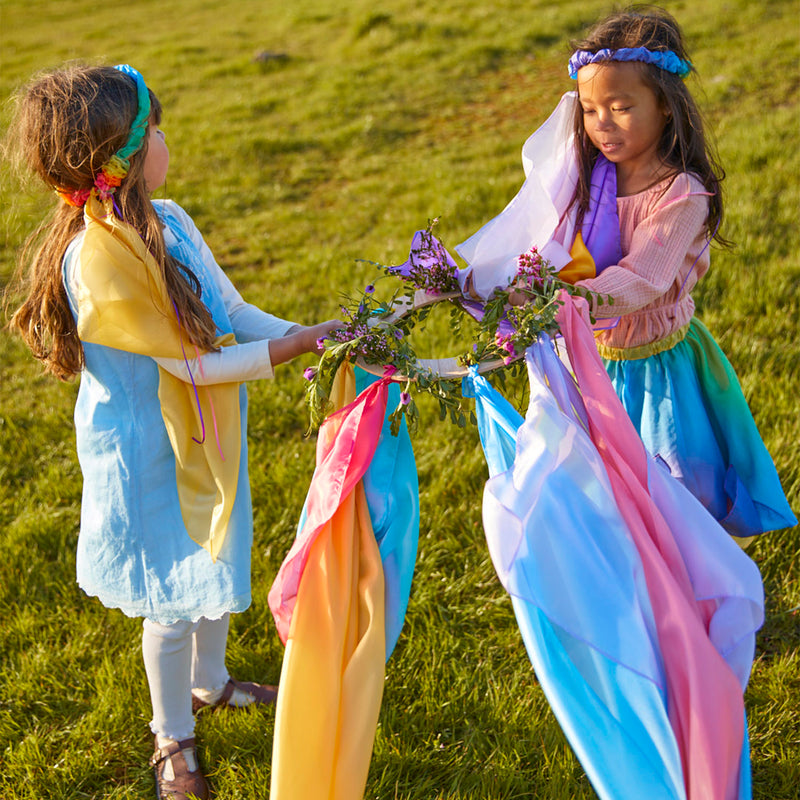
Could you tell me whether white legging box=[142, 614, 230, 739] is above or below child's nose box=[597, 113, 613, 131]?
below

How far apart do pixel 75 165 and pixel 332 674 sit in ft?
4.23

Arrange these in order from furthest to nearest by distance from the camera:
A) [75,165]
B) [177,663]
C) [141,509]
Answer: [177,663]
[141,509]
[75,165]

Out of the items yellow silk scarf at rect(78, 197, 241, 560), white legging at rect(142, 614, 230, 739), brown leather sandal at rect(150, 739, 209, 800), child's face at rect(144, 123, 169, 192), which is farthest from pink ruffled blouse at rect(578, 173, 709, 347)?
brown leather sandal at rect(150, 739, 209, 800)

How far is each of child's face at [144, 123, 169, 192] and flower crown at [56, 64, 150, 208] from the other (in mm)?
31

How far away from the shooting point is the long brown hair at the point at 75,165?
191 centimetres

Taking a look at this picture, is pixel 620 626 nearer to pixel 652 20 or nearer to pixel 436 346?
pixel 652 20

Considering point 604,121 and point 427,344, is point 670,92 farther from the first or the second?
point 427,344

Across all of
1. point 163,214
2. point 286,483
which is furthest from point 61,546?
point 163,214

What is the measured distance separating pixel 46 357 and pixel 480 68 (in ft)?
24.0

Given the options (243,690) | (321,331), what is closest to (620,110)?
(321,331)

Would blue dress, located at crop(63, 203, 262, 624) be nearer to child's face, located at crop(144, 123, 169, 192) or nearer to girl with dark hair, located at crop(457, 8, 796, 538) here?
child's face, located at crop(144, 123, 169, 192)

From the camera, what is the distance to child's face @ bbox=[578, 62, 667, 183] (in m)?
2.00

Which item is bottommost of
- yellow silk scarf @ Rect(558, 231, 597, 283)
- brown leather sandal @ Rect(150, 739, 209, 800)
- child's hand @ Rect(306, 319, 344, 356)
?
brown leather sandal @ Rect(150, 739, 209, 800)

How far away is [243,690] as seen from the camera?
257 centimetres
